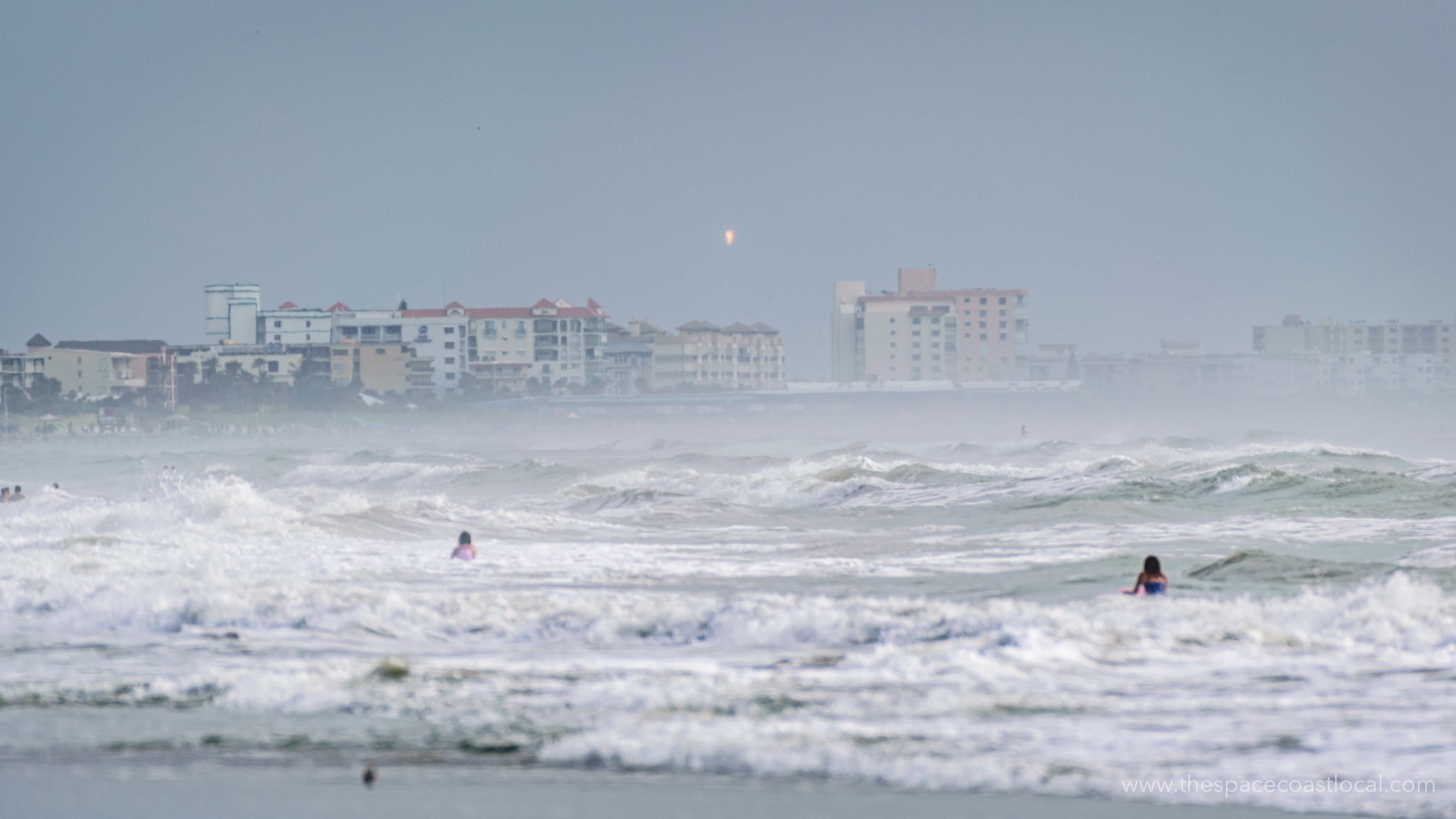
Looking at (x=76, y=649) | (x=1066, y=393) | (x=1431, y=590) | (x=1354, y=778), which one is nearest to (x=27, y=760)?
(x=76, y=649)

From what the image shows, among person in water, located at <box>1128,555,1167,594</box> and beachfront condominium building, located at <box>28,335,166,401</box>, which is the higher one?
beachfront condominium building, located at <box>28,335,166,401</box>

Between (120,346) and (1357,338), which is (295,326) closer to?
(120,346)

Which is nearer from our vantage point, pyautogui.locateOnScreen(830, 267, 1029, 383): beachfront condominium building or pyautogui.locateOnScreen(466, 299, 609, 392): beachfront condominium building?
pyautogui.locateOnScreen(466, 299, 609, 392): beachfront condominium building

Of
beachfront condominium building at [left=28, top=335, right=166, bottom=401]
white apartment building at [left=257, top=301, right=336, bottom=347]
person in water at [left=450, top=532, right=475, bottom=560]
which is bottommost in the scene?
person in water at [left=450, top=532, right=475, bottom=560]

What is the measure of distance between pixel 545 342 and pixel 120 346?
4108 cm

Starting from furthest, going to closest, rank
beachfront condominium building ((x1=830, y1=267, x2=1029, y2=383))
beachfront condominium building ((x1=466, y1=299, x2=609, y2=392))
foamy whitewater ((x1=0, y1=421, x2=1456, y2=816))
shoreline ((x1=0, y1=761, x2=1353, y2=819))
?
beachfront condominium building ((x1=830, y1=267, x2=1029, y2=383)) < beachfront condominium building ((x1=466, y1=299, x2=609, y2=392)) < foamy whitewater ((x1=0, y1=421, x2=1456, y2=816)) < shoreline ((x1=0, y1=761, x2=1353, y2=819))

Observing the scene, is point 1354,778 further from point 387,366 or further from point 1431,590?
point 387,366

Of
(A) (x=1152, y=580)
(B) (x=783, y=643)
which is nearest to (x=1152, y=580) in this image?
(A) (x=1152, y=580)

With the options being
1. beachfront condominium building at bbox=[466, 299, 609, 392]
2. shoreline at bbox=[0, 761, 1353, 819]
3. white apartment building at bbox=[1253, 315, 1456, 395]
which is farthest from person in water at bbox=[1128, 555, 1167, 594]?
white apartment building at bbox=[1253, 315, 1456, 395]

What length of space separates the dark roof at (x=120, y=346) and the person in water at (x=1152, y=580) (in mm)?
124279

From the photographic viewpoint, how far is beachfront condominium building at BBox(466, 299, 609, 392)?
137500 millimetres

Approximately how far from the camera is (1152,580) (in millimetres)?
Answer: 14250

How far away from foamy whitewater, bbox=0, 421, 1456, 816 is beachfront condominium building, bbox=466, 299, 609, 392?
110m

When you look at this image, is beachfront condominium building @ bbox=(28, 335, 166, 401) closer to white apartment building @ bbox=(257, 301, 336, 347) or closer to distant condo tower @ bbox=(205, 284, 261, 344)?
white apartment building @ bbox=(257, 301, 336, 347)
